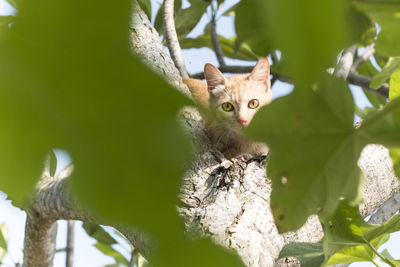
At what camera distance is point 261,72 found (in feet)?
6.14

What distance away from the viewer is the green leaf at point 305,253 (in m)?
0.58

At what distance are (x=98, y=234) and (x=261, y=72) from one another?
987 mm

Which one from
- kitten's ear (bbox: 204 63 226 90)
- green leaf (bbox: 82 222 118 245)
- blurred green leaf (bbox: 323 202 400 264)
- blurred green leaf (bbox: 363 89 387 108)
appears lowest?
green leaf (bbox: 82 222 118 245)

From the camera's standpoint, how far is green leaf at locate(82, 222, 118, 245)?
184cm

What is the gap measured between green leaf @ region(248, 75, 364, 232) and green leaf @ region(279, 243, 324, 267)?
12.5 inches

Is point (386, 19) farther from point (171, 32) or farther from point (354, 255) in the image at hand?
point (171, 32)

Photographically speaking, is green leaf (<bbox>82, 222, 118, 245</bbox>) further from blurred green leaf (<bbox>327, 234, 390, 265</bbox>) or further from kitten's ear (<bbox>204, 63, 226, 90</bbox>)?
blurred green leaf (<bbox>327, 234, 390, 265</bbox>)

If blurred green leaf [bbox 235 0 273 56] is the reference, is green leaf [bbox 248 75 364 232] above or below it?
below

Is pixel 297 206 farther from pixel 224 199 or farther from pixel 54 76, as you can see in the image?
pixel 224 199

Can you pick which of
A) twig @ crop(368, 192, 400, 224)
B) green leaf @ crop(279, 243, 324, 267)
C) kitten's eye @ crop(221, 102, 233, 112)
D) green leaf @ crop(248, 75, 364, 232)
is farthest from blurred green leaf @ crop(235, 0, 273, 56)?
kitten's eye @ crop(221, 102, 233, 112)

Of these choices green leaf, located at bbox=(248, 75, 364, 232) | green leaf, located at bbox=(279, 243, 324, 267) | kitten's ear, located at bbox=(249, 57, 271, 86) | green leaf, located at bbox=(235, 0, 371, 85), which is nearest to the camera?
green leaf, located at bbox=(235, 0, 371, 85)

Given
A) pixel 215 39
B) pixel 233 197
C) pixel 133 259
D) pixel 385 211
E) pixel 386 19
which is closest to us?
pixel 386 19

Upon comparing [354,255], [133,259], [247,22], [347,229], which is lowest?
[133,259]

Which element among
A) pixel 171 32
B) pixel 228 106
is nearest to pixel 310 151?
pixel 171 32
